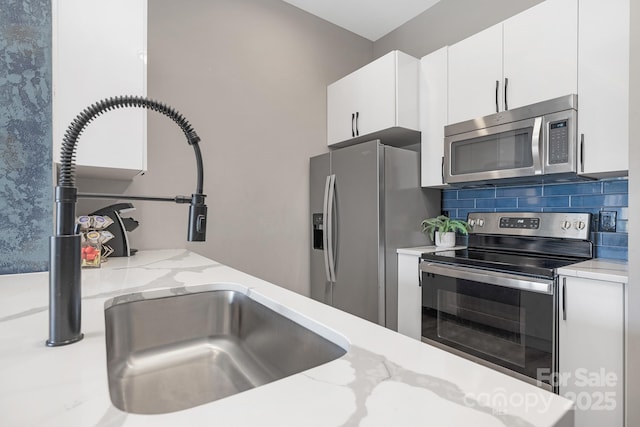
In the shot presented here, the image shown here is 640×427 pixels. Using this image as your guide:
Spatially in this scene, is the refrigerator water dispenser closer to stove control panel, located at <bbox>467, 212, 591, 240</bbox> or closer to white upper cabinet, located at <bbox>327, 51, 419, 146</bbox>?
white upper cabinet, located at <bbox>327, 51, 419, 146</bbox>

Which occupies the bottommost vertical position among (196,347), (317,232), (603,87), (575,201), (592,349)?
(592,349)

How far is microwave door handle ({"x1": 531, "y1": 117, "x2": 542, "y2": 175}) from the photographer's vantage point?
1.79 metres

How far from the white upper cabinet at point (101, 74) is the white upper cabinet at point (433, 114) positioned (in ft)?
6.10

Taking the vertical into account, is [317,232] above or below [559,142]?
below

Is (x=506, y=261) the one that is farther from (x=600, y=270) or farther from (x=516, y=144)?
(x=516, y=144)

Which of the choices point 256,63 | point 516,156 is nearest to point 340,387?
point 516,156

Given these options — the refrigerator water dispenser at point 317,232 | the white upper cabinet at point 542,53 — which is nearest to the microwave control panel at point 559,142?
the white upper cabinet at point 542,53

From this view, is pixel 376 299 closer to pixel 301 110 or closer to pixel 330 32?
pixel 301 110

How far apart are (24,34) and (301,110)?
184cm

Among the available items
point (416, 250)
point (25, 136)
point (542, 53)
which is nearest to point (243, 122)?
point (25, 136)

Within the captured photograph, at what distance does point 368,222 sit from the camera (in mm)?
2287

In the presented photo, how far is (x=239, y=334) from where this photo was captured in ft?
3.49

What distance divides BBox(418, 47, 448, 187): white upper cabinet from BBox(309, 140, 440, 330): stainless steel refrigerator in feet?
0.31

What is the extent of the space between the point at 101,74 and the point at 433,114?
2050 mm
